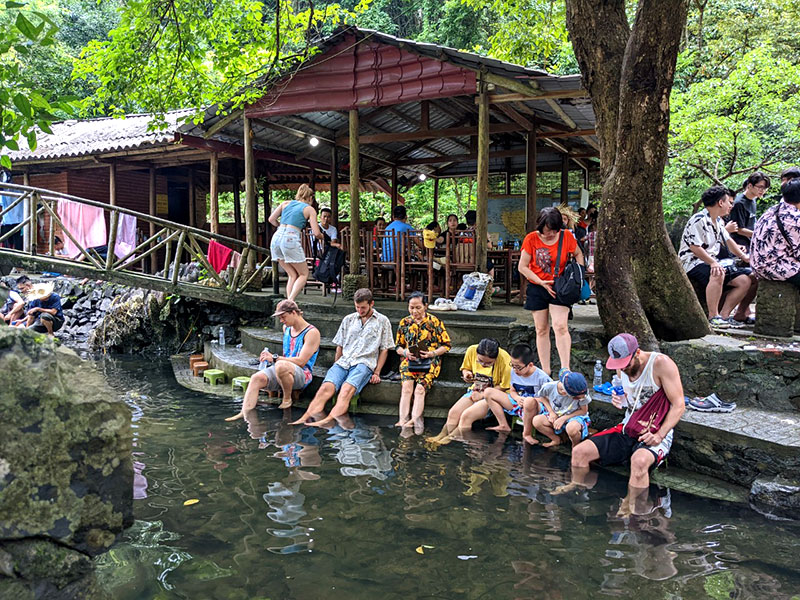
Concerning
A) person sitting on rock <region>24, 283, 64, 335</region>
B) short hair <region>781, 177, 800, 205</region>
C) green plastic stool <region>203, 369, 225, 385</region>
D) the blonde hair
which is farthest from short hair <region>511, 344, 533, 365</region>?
person sitting on rock <region>24, 283, 64, 335</region>

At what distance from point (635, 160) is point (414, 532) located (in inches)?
164

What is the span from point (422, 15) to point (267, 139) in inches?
556

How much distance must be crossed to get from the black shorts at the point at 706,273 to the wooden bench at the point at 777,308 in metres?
0.65

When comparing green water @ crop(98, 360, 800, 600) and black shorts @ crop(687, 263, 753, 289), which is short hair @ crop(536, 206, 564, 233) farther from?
green water @ crop(98, 360, 800, 600)

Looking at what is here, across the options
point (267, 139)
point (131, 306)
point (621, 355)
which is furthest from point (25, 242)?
point (621, 355)

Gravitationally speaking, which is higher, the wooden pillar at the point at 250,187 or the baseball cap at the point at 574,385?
the wooden pillar at the point at 250,187

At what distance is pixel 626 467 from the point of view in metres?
5.13

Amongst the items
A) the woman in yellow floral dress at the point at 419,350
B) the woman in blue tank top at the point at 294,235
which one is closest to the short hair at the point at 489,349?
the woman in yellow floral dress at the point at 419,350

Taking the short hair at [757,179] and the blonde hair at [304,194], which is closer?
the short hair at [757,179]

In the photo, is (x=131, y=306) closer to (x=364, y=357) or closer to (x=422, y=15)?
(x=364, y=357)

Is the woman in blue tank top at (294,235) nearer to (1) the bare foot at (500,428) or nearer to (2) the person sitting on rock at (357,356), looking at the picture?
(2) the person sitting on rock at (357,356)

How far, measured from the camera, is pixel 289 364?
7027mm

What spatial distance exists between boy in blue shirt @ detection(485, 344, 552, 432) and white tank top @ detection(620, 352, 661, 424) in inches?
42.2

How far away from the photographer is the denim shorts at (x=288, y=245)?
820 cm
